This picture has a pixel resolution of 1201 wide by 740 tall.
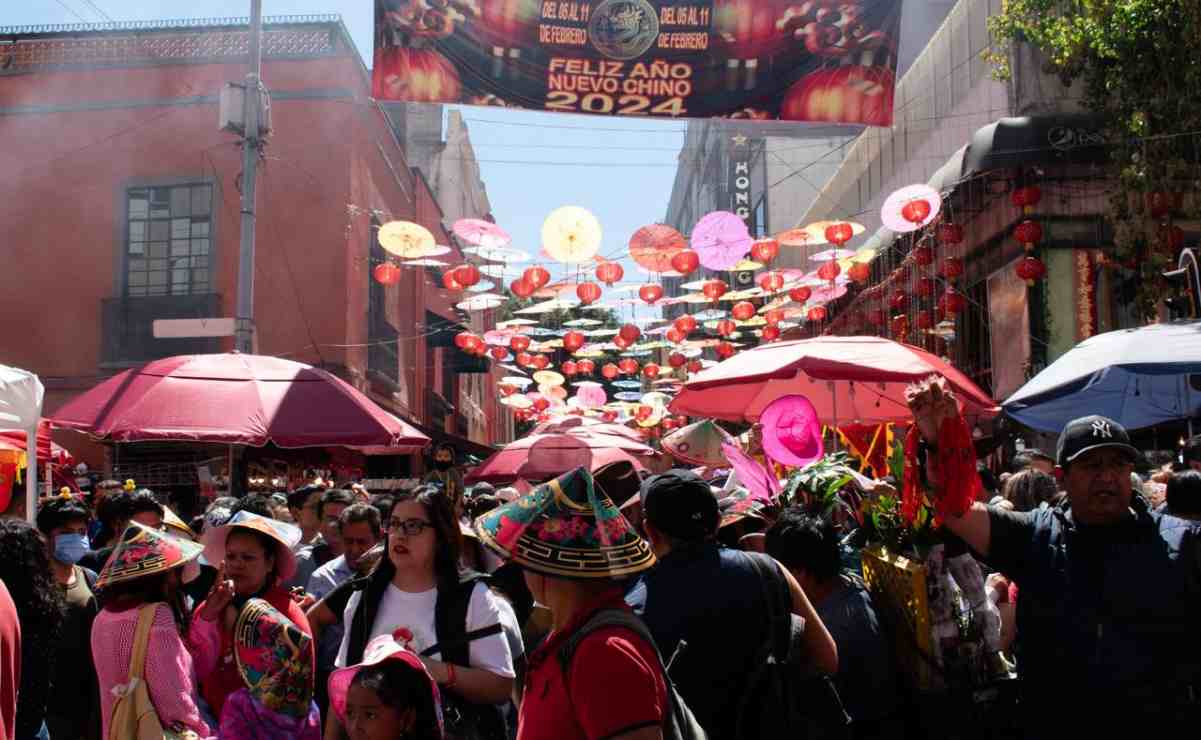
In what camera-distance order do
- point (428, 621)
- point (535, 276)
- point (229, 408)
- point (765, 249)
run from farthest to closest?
1. point (535, 276)
2. point (765, 249)
3. point (229, 408)
4. point (428, 621)

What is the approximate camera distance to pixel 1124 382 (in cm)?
703

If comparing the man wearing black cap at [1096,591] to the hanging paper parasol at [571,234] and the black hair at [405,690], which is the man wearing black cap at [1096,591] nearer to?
the black hair at [405,690]

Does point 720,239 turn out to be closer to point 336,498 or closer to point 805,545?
point 336,498

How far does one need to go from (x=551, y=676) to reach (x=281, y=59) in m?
19.1

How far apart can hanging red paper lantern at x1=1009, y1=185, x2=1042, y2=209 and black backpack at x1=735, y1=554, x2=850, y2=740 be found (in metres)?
10.9

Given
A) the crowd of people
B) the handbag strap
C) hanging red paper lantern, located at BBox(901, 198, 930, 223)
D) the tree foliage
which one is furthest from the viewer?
hanging red paper lantern, located at BBox(901, 198, 930, 223)

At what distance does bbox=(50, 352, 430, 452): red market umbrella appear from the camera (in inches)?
283

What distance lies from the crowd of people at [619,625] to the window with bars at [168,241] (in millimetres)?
16452

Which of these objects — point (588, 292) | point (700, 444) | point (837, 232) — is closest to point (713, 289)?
point (588, 292)

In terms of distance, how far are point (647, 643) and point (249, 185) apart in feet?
41.0

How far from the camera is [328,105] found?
1991cm

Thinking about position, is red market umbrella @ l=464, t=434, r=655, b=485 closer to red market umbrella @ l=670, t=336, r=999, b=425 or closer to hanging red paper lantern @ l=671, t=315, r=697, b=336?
red market umbrella @ l=670, t=336, r=999, b=425

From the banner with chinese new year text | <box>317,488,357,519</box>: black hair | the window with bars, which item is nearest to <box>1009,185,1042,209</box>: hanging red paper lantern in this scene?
the banner with chinese new year text

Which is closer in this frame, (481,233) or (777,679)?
(777,679)
